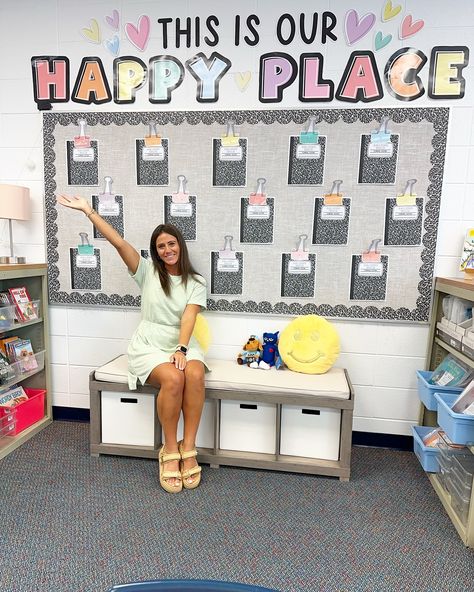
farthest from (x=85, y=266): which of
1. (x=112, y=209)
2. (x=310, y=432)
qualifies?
(x=310, y=432)

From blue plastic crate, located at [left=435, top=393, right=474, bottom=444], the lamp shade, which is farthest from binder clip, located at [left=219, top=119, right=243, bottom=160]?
blue plastic crate, located at [left=435, top=393, right=474, bottom=444]

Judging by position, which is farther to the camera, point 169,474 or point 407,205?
point 407,205

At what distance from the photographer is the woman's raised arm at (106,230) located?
7.77ft

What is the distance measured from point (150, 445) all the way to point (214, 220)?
1.36 metres

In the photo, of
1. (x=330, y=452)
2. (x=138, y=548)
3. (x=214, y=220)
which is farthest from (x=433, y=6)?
(x=138, y=548)

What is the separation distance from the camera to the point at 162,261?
8.20 ft

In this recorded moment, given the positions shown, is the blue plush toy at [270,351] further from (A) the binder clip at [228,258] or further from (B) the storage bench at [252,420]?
(A) the binder clip at [228,258]

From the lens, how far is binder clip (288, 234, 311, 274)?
2.58 meters

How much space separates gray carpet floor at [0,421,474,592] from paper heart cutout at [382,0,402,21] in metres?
2.48

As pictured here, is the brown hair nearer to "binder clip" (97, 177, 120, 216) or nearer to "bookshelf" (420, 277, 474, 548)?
"binder clip" (97, 177, 120, 216)

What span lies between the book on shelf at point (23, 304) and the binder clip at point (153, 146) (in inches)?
44.8

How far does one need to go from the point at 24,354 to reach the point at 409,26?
9.61 ft

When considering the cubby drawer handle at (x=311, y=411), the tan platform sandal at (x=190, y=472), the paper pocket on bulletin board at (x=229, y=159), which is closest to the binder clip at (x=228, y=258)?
the paper pocket on bulletin board at (x=229, y=159)

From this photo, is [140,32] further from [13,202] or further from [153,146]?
[13,202]
